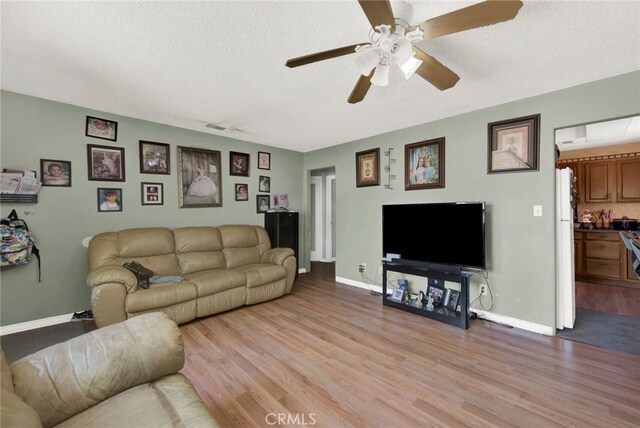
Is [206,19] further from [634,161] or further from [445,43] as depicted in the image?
[634,161]

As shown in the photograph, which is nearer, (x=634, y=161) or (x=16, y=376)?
(x=16, y=376)

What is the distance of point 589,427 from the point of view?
5.10ft

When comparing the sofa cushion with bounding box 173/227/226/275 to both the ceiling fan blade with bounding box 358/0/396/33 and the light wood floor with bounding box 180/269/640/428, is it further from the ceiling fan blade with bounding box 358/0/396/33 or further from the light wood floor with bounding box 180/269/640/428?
the ceiling fan blade with bounding box 358/0/396/33

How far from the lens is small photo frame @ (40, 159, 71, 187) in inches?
114

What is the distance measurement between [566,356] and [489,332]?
0.59 metres

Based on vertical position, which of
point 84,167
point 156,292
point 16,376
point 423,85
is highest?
point 423,85

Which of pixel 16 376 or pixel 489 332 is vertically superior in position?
pixel 16 376

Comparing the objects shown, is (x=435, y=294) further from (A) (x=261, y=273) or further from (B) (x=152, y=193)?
(B) (x=152, y=193)

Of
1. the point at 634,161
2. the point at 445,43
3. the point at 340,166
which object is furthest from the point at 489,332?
the point at 634,161

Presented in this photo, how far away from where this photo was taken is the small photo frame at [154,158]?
140 inches

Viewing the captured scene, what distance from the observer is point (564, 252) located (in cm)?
273

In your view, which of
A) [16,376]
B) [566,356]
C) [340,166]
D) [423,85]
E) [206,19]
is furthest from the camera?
[340,166]

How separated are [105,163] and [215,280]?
198 centimetres

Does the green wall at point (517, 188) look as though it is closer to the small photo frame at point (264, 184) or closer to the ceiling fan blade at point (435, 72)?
the ceiling fan blade at point (435, 72)
